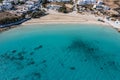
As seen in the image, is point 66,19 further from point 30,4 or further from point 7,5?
point 7,5

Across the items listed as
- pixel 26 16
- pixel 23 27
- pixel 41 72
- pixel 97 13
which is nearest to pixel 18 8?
pixel 26 16

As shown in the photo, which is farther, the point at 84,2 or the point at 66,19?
the point at 84,2

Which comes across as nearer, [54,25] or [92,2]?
[54,25]

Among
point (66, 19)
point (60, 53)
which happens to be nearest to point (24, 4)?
point (66, 19)

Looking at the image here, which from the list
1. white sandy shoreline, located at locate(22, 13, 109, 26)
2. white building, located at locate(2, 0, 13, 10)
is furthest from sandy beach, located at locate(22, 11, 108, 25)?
white building, located at locate(2, 0, 13, 10)

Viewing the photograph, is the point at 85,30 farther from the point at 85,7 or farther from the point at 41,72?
the point at 41,72

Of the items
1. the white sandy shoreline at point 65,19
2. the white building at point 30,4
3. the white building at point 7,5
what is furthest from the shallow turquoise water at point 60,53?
the white building at point 7,5

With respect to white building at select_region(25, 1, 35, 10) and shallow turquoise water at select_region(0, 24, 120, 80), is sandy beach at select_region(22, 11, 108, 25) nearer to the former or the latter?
shallow turquoise water at select_region(0, 24, 120, 80)
